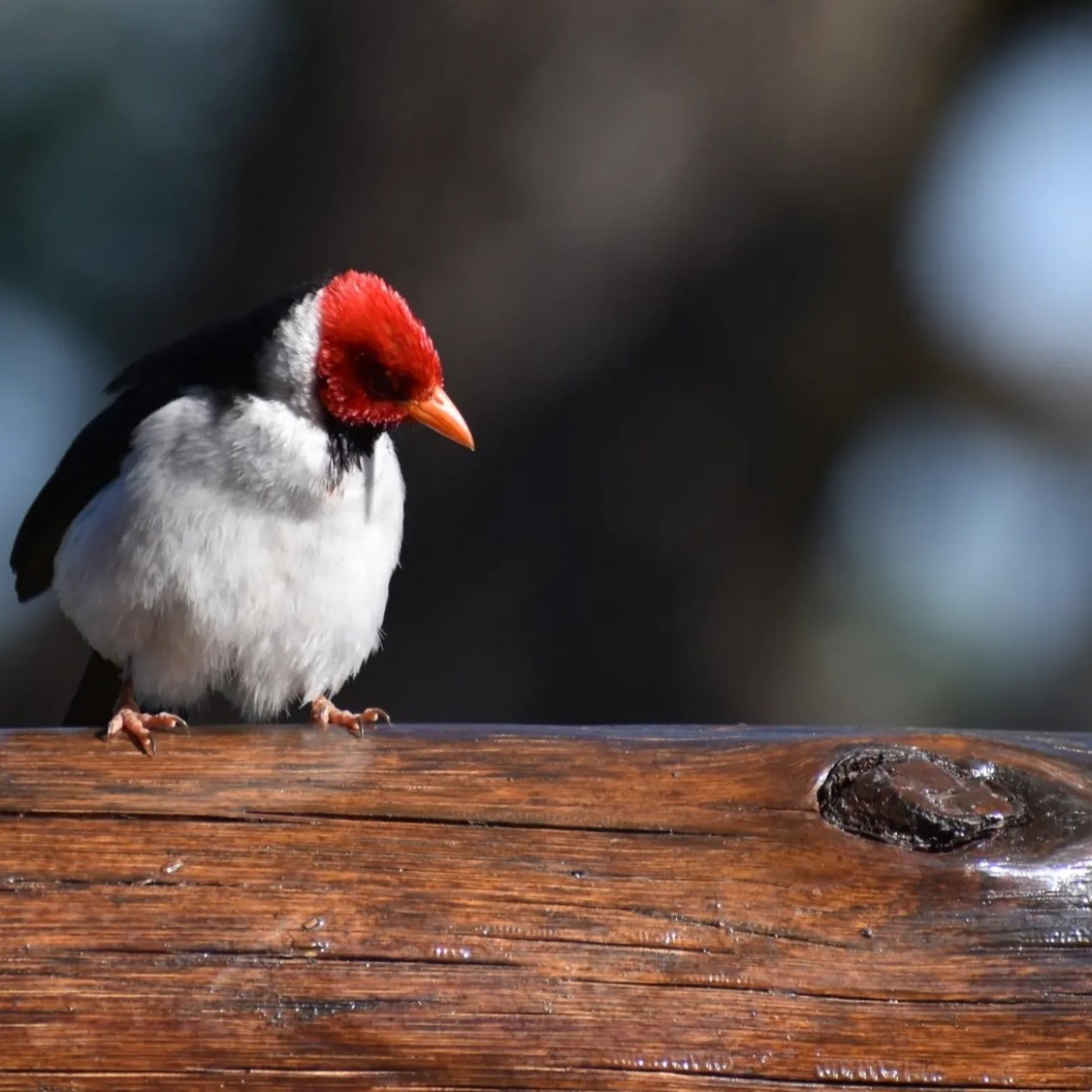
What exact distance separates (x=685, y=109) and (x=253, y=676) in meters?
5.00

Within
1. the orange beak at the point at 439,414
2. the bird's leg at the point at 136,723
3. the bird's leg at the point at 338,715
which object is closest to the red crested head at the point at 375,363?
the orange beak at the point at 439,414

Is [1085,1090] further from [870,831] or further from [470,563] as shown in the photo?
[470,563]

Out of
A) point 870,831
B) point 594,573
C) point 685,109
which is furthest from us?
point 685,109

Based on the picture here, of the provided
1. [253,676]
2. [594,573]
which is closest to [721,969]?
[253,676]

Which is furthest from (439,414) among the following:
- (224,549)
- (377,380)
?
(224,549)

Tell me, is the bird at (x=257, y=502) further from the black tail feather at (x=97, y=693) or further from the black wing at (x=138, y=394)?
the black tail feather at (x=97, y=693)

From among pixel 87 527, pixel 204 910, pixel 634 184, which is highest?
pixel 634 184

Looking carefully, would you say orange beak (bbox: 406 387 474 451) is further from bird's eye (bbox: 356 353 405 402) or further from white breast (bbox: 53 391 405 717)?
white breast (bbox: 53 391 405 717)

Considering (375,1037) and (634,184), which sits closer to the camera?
(375,1037)

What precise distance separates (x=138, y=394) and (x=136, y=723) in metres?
1.18

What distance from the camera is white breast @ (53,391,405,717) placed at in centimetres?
370

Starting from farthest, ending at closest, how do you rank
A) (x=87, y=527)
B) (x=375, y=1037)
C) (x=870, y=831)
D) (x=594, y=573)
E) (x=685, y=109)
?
(x=685, y=109) < (x=594, y=573) < (x=87, y=527) < (x=870, y=831) < (x=375, y=1037)

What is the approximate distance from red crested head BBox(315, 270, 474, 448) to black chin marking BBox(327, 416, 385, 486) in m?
0.02

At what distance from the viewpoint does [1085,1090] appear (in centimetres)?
233
